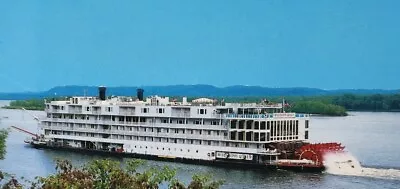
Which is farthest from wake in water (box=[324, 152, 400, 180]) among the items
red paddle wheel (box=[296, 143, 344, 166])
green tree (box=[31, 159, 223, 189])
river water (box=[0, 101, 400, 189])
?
green tree (box=[31, 159, 223, 189])

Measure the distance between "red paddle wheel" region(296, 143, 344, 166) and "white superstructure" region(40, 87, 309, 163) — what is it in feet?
5.49

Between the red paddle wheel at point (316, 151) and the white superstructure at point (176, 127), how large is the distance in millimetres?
1674

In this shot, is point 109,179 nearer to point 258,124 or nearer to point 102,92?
point 258,124

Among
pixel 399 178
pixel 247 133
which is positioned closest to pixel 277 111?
pixel 247 133

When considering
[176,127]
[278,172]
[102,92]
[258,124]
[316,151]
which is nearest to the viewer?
[278,172]

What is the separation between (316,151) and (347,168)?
2.16 meters

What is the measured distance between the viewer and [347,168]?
137ft

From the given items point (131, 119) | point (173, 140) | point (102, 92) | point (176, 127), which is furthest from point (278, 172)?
point (102, 92)

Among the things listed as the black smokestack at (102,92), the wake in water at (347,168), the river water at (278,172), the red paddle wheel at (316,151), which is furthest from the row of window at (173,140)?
the wake in water at (347,168)

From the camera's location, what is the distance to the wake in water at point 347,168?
3997cm

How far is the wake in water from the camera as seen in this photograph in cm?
3997

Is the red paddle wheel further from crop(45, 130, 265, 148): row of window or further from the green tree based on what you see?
the green tree

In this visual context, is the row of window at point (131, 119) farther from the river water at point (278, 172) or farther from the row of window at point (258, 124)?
the river water at point (278, 172)

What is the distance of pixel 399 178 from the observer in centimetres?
3847
